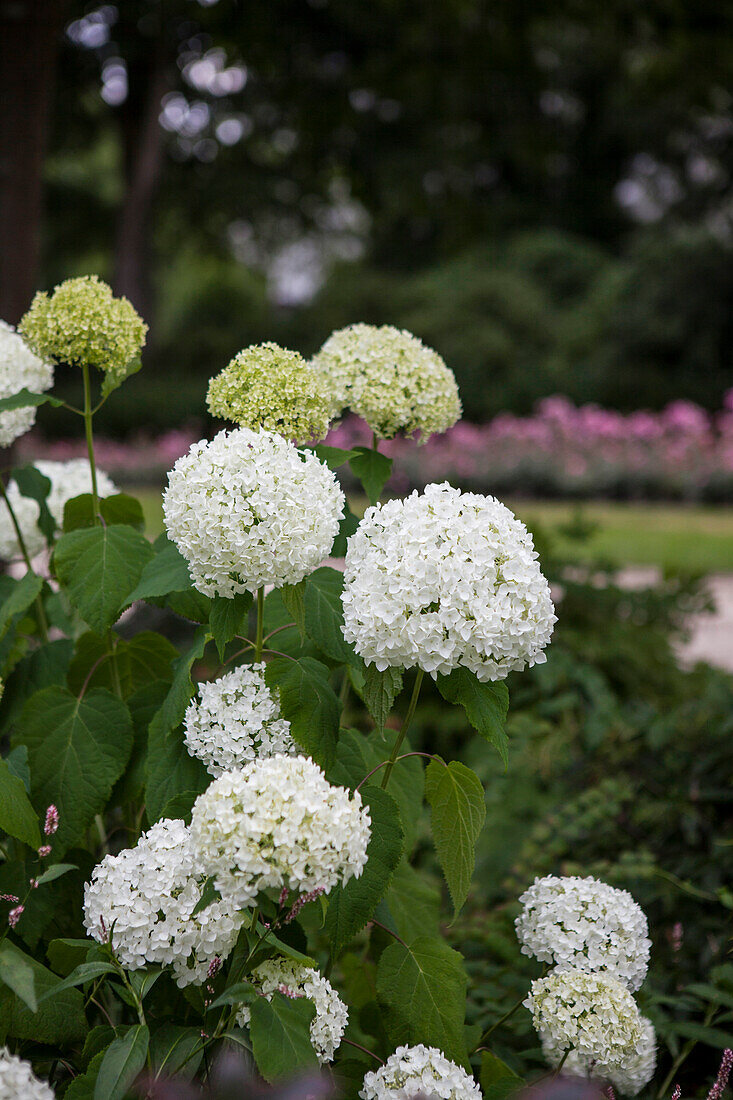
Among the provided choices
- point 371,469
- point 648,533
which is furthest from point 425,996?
point 648,533

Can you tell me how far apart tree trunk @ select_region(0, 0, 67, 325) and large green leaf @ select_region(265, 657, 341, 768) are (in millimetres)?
4106

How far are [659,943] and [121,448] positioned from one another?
13157 millimetres

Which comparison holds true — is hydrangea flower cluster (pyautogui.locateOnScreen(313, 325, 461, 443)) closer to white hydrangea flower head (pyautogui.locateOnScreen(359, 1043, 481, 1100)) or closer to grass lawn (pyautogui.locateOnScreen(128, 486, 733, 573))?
white hydrangea flower head (pyautogui.locateOnScreen(359, 1043, 481, 1100))

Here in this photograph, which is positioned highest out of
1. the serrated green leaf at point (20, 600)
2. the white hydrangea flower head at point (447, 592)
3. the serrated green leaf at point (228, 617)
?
the white hydrangea flower head at point (447, 592)

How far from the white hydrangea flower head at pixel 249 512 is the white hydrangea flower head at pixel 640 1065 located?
0.95 m

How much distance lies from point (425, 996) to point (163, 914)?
455 mm

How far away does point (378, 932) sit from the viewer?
171 centimetres

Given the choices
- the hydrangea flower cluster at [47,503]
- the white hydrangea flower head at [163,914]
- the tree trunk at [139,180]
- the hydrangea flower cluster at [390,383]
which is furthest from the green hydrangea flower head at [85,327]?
the tree trunk at [139,180]

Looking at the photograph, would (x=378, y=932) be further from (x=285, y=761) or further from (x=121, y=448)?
(x=121, y=448)

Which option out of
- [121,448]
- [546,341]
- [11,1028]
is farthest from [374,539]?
[546,341]

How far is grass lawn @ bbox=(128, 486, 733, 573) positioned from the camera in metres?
7.52

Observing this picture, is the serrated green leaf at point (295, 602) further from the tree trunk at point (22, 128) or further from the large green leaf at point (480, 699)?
the tree trunk at point (22, 128)

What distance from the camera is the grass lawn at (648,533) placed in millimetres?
7520

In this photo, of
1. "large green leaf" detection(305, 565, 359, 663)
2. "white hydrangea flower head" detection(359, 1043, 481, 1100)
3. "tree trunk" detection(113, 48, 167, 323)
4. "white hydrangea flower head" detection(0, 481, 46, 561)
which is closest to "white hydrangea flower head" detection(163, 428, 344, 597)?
"large green leaf" detection(305, 565, 359, 663)
